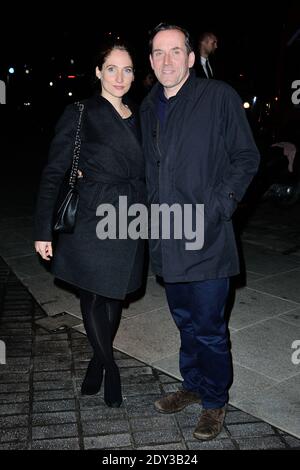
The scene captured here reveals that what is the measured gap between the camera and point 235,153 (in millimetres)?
2762

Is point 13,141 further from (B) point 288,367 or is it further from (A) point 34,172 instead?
(B) point 288,367

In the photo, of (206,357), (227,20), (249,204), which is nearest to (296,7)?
(249,204)

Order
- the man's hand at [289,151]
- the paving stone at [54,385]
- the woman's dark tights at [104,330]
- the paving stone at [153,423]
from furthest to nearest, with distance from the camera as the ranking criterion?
the man's hand at [289,151], the paving stone at [54,385], the woman's dark tights at [104,330], the paving stone at [153,423]

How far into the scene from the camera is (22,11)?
Result: 4394 centimetres

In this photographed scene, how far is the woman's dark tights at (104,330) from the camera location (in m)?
3.16

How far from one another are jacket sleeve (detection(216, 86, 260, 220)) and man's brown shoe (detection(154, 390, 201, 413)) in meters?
1.21

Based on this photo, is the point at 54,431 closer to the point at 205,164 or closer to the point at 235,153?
the point at 205,164

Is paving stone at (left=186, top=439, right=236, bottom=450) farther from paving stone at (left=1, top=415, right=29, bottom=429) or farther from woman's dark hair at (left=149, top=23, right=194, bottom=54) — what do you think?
woman's dark hair at (left=149, top=23, right=194, bottom=54)

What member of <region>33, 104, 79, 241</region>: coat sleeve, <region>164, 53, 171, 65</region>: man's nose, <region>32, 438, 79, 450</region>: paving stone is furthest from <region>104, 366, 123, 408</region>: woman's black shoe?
<region>164, 53, 171, 65</region>: man's nose

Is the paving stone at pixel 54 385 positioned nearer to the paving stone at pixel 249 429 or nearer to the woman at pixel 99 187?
the woman at pixel 99 187

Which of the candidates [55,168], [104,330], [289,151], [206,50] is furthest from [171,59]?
[289,151]

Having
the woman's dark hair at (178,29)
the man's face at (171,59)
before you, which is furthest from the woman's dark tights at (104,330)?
the woman's dark hair at (178,29)

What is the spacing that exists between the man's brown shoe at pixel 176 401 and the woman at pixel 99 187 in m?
0.49
